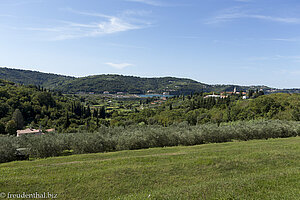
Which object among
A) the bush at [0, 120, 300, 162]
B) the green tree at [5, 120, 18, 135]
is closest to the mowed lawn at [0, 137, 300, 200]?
the bush at [0, 120, 300, 162]

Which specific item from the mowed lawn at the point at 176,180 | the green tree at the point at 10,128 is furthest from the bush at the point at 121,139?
the green tree at the point at 10,128

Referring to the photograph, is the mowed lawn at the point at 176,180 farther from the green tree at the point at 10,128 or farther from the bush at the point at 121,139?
the green tree at the point at 10,128

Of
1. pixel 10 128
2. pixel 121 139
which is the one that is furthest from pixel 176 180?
pixel 10 128

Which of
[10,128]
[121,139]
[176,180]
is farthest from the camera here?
[10,128]

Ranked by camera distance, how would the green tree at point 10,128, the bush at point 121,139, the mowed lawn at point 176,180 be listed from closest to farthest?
the mowed lawn at point 176,180, the bush at point 121,139, the green tree at point 10,128

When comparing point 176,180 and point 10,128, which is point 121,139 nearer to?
point 176,180

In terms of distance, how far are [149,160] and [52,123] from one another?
89.7m

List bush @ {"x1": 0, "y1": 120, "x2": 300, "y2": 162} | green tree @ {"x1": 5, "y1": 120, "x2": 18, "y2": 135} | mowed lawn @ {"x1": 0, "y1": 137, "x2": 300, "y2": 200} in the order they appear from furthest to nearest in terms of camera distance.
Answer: green tree @ {"x1": 5, "y1": 120, "x2": 18, "y2": 135} < bush @ {"x1": 0, "y1": 120, "x2": 300, "y2": 162} < mowed lawn @ {"x1": 0, "y1": 137, "x2": 300, "y2": 200}

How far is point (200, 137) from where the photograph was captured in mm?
30578

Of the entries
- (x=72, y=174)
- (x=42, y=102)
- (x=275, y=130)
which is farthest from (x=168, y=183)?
(x=42, y=102)

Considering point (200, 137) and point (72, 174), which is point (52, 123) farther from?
point (72, 174)

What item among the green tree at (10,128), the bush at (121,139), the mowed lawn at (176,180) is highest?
the mowed lawn at (176,180)

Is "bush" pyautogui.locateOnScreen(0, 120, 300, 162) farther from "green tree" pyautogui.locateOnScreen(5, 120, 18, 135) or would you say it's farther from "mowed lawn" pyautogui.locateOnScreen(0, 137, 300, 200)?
"green tree" pyautogui.locateOnScreen(5, 120, 18, 135)

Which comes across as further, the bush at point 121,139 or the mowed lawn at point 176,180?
the bush at point 121,139
